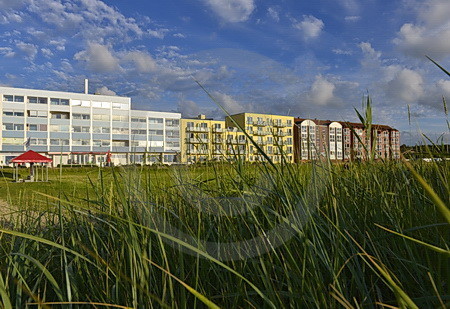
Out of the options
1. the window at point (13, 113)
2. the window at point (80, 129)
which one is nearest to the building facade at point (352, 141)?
the window at point (80, 129)

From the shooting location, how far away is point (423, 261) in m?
0.97

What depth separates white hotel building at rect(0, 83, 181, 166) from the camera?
163ft

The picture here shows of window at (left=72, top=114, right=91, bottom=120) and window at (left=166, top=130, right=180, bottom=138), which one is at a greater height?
window at (left=72, top=114, right=91, bottom=120)

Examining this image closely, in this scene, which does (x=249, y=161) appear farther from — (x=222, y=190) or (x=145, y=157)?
(x=145, y=157)

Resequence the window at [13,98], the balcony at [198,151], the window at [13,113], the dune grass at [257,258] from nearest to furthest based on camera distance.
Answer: the dune grass at [257,258] → the balcony at [198,151] → the window at [13,113] → the window at [13,98]

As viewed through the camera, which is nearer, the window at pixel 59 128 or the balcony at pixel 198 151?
the balcony at pixel 198 151

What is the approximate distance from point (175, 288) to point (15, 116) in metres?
59.0

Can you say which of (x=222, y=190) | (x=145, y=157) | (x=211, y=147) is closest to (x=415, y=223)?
(x=222, y=190)

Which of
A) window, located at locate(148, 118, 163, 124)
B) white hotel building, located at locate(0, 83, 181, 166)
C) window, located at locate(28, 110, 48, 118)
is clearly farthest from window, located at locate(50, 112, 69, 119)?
window, located at locate(148, 118, 163, 124)

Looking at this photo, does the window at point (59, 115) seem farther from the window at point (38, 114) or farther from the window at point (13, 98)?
the window at point (13, 98)

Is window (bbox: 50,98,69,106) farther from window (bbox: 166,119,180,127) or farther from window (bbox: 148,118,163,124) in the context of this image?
window (bbox: 166,119,180,127)

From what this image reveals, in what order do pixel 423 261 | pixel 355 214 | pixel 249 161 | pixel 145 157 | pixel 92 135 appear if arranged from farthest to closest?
pixel 92 135 < pixel 249 161 < pixel 145 157 < pixel 355 214 < pixel 423 261

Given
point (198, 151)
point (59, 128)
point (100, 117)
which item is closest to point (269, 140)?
point (198, 151)

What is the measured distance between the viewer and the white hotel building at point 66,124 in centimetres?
4969
